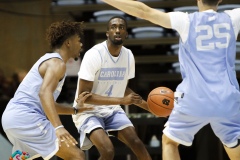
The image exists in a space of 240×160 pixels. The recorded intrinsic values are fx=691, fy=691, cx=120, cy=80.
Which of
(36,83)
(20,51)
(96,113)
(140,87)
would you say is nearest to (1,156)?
(96,113)

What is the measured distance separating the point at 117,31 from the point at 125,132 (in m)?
1.02

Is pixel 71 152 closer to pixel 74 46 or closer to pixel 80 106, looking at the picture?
pixel 80 106

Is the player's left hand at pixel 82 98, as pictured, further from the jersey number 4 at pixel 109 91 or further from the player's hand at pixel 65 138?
the player's hand at pixel 65 138

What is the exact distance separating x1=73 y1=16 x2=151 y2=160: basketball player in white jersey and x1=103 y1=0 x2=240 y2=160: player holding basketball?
1.52 m

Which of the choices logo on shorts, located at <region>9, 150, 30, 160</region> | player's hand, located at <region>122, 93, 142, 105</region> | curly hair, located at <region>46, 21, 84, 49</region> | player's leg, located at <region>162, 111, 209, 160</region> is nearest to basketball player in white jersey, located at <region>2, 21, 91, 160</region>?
logo on shorts, located at <region>9, 150, 30, 160</region>

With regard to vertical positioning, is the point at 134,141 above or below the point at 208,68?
below

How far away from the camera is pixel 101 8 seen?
34.2 feet

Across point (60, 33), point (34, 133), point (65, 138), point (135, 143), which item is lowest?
point (135, 143)

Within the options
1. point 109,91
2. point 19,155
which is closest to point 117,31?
point 109,91

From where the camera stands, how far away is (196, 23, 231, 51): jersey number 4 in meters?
5.18

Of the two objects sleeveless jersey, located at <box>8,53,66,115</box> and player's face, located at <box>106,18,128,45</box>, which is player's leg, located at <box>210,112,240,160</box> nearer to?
sleeveless jersey, located at <box>8,53,66,115</box>

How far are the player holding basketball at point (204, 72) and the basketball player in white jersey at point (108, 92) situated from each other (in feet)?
4.99

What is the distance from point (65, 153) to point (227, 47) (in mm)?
1715

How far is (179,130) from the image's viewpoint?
A: 5.22 meters
